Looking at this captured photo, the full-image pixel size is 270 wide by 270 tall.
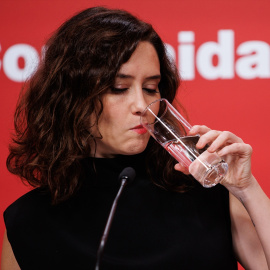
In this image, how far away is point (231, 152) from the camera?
3.45 feet

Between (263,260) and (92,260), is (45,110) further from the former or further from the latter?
(263,260)

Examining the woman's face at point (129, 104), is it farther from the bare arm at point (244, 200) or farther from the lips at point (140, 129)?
the bare arm at point (244, 200)

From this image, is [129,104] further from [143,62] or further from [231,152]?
[231,152]

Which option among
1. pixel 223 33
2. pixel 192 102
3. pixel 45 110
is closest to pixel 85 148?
pixel 45 110

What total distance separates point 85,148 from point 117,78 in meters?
0.22

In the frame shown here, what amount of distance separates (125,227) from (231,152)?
37 centimetres

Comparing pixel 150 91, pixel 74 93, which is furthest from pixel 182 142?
pixel 74 93

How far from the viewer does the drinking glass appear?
973 millimetres

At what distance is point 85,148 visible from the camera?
124cm

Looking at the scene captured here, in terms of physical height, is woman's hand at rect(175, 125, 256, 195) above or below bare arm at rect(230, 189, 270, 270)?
above

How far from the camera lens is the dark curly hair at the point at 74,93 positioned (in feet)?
3.85

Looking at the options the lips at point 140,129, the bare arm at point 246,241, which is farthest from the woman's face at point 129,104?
the bare arm at point 246,241

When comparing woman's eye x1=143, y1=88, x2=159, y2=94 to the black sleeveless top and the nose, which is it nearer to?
the nose

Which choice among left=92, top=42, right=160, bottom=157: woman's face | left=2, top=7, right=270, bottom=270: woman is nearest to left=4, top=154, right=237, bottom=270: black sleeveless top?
left=2, top=7, right=270, bottom=270: woman
